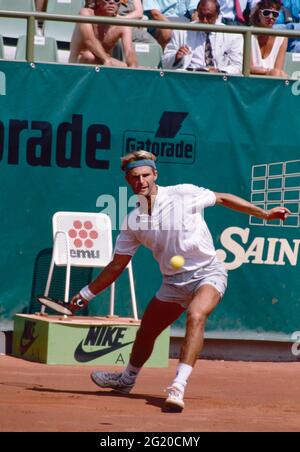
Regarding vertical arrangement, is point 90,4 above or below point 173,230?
above

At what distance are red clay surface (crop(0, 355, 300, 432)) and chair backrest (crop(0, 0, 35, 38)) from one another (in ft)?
11.5

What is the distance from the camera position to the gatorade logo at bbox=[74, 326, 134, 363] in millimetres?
10406

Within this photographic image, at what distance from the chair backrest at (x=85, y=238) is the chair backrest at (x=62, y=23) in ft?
7.53

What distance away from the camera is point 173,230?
324 inches

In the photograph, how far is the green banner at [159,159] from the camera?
10.7 metres

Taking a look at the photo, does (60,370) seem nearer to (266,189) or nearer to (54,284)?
(54,284)

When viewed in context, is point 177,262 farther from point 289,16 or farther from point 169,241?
point 289,16

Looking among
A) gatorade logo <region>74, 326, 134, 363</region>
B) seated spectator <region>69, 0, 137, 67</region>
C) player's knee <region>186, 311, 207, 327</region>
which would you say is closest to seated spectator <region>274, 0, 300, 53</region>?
seated spectator <region>69, 0, 137, 67</region>

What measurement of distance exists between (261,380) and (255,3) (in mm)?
4770

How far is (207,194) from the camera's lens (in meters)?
8.36

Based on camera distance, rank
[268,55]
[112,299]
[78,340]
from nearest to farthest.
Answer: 1. [78,340]
2. [112,299]
3. [268,55]

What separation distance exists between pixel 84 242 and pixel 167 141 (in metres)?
1.29

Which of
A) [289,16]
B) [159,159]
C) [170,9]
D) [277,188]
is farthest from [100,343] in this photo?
[289,16]

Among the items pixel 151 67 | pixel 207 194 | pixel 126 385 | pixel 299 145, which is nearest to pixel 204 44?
pixel 151 67
